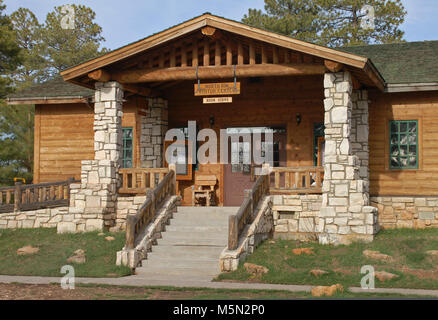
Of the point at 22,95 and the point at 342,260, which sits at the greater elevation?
the point at 22,95

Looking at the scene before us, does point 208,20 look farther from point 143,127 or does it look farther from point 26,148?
point 26,148

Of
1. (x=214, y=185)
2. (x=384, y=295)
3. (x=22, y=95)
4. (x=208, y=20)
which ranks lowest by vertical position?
(x=384, y=295)

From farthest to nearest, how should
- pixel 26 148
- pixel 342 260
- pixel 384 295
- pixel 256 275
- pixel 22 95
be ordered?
1. pixel 26 148
2. pixel 22 95
3. pixel 342 260
4. pixel 256 275
5. pixel 384 295

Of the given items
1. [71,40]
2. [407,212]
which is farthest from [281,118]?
[71,40]

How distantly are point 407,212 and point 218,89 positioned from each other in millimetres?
6262

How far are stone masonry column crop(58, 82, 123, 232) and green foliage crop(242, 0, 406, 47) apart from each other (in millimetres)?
20694

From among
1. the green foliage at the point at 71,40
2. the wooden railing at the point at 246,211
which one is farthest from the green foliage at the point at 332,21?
the wooden railing at the point at 246,211

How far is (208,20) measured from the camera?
46.9 feet

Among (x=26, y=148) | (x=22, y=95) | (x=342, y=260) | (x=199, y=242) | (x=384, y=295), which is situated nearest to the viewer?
(x=384, y=295)

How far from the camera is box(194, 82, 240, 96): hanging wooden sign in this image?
1446 centimetres

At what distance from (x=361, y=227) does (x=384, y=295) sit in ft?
13.0

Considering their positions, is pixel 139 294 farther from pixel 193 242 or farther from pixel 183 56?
pixel 183 56

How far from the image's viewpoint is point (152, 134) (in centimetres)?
1816

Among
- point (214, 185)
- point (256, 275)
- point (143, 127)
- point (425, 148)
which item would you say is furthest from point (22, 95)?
point (425, 148)
